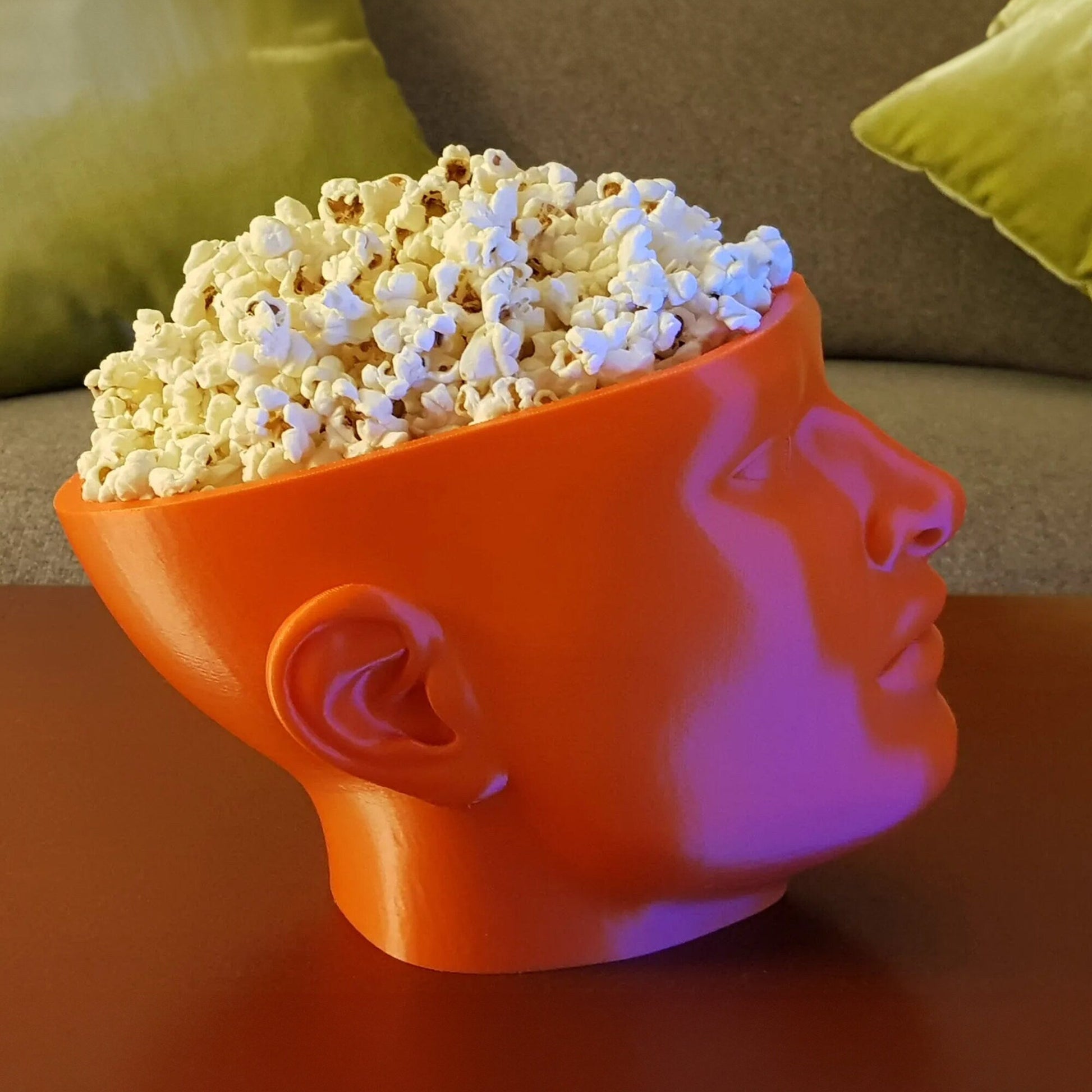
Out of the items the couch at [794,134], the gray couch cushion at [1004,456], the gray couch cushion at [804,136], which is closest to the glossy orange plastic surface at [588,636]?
the gray couch cushion at [1004,456]

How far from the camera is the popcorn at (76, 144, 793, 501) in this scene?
0.37 metres

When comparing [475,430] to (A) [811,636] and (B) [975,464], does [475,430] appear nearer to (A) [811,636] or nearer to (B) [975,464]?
(A) [811,636]

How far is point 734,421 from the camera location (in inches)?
14.8

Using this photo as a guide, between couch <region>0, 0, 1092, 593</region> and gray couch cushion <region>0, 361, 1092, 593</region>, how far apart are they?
0.05 feet

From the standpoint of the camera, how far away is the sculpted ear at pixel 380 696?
38cm

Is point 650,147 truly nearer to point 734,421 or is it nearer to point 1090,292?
point 1090,292

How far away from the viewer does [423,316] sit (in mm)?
373

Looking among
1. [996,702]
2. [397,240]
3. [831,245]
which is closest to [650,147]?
[831,245]

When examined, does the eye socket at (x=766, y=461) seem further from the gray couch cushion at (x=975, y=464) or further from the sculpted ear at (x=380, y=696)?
the gray couch cushion at (x=975, y=464)

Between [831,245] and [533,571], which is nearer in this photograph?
[533,571]

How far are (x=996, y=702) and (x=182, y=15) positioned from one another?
1079 millimetres

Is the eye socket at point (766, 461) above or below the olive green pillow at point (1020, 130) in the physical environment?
above

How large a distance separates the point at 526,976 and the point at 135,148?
3.43 feet

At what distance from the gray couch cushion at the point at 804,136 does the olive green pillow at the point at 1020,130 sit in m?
0.08
